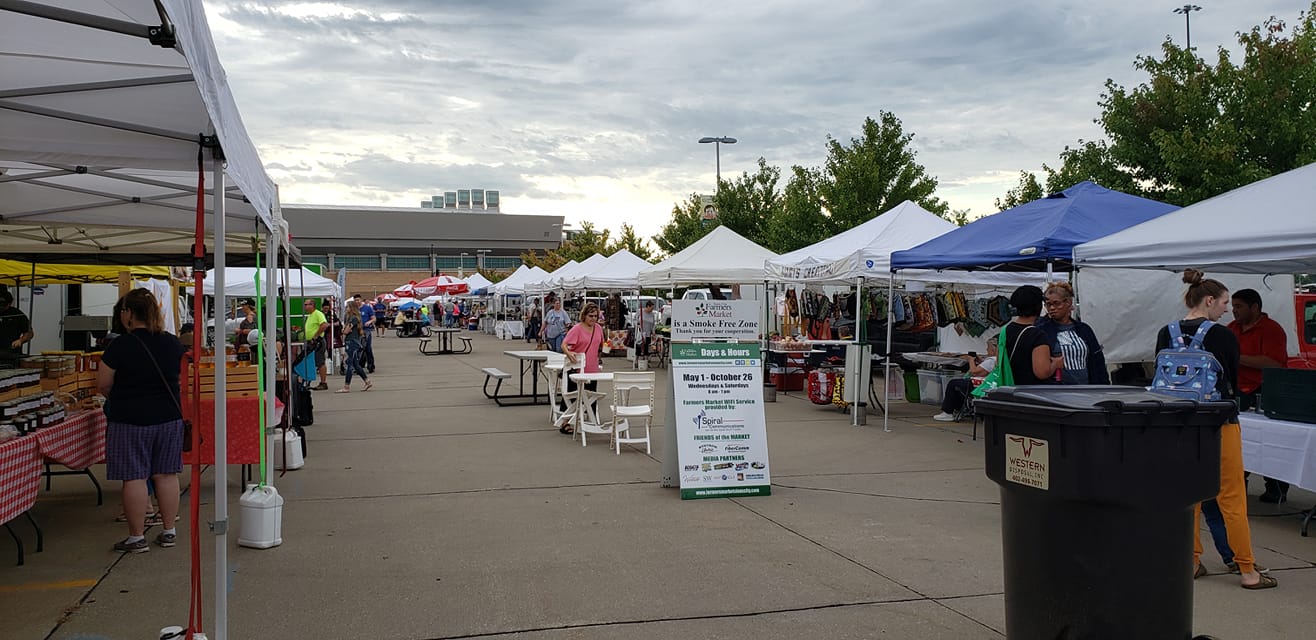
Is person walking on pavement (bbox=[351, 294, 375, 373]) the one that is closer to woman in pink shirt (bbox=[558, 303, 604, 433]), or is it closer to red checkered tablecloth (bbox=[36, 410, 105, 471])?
woman in pink shirt (bbox=[558, 303, 604, 433])

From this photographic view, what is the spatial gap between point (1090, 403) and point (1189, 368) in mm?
2041

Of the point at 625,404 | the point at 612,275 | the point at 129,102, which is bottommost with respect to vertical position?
the point at 625,404

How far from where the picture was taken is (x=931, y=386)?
49.4 feet

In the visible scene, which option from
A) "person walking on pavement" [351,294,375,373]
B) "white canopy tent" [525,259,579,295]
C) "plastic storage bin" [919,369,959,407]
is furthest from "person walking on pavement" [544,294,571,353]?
"plastic storage bin" [919,369,959,407]

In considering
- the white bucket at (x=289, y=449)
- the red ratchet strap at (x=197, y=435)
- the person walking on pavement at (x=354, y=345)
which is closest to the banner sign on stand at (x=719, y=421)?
the white bucket at (x=289, y=449)

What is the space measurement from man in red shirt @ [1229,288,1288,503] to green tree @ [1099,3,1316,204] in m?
11.2

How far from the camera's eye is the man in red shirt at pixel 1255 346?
25.8 ft

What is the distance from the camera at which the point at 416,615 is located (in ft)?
16.5

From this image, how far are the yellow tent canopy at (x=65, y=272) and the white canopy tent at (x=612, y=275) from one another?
10.8 meters

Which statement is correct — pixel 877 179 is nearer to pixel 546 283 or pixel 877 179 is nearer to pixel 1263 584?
pixel 546 283

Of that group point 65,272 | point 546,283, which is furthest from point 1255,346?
point 546,283

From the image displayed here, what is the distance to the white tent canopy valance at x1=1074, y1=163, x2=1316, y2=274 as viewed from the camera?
21.9 ft

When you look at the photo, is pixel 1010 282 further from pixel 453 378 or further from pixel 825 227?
pixel 825 227

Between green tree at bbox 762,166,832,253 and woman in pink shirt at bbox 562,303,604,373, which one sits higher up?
green tree at bbox 762,166,832,253
